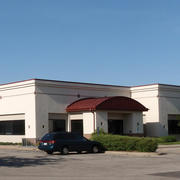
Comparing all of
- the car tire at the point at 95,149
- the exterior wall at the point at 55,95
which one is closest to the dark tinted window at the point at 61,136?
the car tire at the point at 95,149

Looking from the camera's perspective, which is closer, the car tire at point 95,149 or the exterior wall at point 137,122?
the car tire at point 95,149

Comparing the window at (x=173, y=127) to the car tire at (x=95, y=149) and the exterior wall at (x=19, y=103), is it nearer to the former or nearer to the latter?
the exterior wall at (x=19, y=103)

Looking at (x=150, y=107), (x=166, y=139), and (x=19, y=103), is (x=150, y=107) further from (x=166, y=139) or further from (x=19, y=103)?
(x=19, y=103)

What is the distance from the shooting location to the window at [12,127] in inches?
1596

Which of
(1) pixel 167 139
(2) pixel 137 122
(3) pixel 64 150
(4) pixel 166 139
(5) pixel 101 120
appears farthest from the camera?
(1) pixel 167 139

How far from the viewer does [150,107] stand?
1811 inches

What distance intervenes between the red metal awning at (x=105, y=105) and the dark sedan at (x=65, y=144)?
9.44 m

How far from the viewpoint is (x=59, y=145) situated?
91.6 ft

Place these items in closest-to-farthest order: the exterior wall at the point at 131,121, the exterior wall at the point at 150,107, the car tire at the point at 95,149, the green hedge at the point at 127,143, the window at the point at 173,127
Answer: the green hedge at the point at 127,143 → the car tire at the point at 95,149 → the exterior wall at the point at 131,121 → the exterior wall at the point at 150,107 → the window at the point at 173,127

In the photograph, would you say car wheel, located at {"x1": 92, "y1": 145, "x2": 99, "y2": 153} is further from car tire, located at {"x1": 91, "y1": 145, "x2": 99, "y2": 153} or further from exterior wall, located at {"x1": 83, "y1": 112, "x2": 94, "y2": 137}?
exterior wall, located at {"x1": 83, "y1": 112, "x2": 94, "y2": 137}

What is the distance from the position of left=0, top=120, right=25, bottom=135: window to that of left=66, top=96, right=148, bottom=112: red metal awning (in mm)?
4933

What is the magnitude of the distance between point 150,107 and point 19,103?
1512cm

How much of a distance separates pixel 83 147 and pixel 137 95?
19849 millimetres

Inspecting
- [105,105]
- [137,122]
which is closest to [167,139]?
[137,122]
